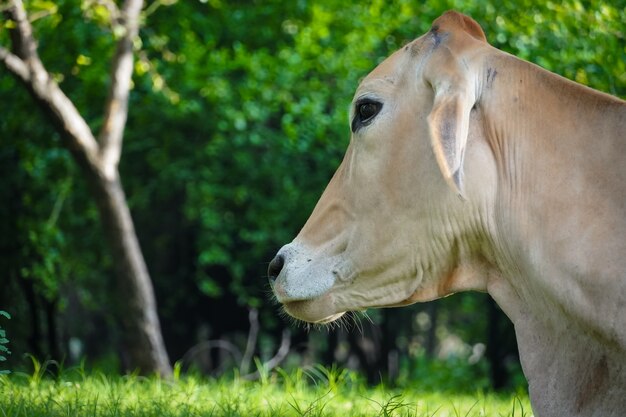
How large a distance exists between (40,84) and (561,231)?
488 centimetres

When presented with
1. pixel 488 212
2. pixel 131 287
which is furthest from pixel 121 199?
pixel 488 212

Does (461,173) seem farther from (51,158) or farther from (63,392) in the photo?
(51,158)

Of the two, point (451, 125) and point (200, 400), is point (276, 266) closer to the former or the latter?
point (451, 125)

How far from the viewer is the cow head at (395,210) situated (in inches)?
136

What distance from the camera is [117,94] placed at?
7.65 m

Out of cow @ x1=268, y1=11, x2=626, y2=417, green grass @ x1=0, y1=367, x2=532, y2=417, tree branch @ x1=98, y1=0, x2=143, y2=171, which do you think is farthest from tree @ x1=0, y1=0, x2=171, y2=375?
cow @ x1=268, y1=11, x2=626, y2=417

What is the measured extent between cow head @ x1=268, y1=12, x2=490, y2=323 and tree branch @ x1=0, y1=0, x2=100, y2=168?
373 centimetres

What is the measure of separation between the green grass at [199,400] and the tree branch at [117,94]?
83.1 inches

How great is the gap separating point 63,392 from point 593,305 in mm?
2952

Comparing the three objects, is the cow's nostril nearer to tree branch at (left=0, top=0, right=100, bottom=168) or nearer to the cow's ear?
the cow's ear

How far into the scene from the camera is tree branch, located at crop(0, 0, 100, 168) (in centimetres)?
685

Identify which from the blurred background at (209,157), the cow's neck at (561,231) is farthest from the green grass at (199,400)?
the blurred background at (209,157)

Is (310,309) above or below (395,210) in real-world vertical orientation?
below

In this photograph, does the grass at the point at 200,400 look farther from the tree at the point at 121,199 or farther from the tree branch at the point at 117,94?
the tree branch at the point at 117,94
